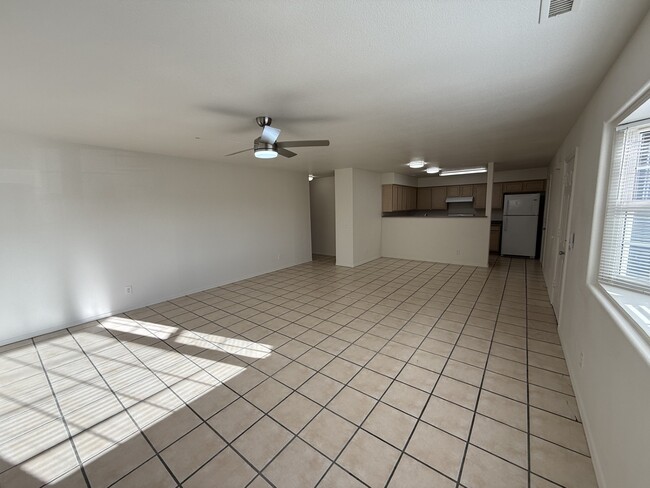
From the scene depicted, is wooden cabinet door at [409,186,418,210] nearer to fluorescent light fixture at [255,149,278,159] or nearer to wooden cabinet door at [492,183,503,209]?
wooden cabinet door at [492,183,503,209]

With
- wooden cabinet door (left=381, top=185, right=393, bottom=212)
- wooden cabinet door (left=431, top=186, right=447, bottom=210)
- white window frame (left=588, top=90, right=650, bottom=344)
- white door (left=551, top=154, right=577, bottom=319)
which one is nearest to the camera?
white window frame (left=588, top=90, right=650, bottom=344)

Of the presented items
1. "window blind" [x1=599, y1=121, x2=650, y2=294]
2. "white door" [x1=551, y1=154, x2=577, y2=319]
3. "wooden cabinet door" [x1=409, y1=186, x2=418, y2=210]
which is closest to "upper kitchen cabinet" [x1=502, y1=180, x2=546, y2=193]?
"wooden cabinet door" [x1=409, y1=186, x2=418, y2=210]

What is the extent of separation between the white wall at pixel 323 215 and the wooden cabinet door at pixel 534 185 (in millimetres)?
4823

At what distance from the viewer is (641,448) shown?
1015mm

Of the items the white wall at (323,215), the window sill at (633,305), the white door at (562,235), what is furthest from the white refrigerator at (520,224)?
the window sill at (633,305)

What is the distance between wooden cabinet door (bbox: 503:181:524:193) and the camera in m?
6.68

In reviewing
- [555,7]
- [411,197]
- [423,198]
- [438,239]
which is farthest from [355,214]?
[555,7]

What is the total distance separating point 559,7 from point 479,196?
724cm

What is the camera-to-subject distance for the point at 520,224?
644 cm

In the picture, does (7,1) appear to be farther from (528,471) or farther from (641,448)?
(528,471)

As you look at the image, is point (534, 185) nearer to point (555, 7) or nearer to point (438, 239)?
point (438, 239)

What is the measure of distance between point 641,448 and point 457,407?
3.28 feet

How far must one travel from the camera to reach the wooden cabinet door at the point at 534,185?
645 cm

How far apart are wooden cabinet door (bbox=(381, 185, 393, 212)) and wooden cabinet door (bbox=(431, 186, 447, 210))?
1977mm
